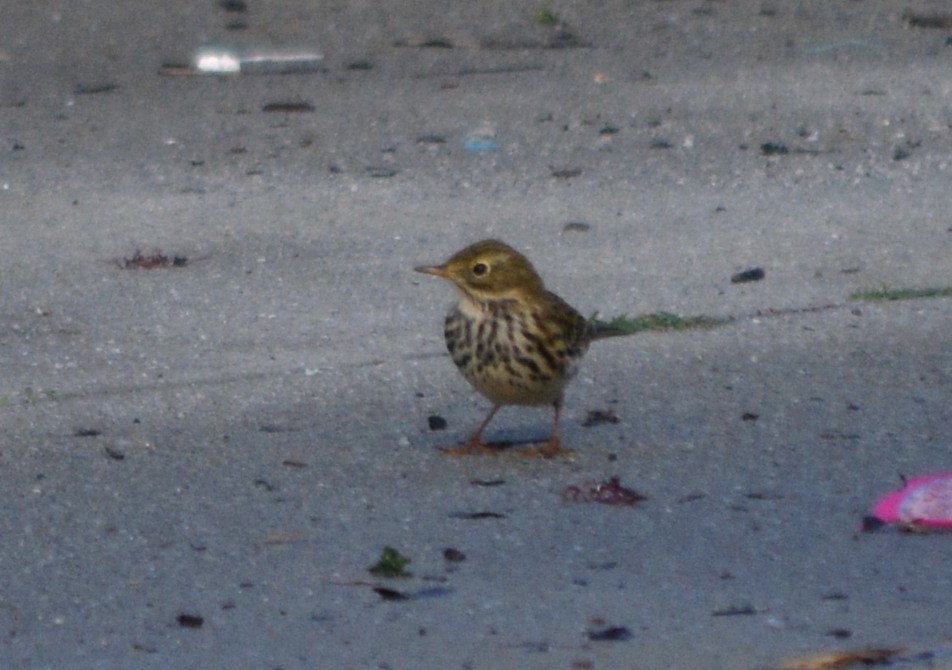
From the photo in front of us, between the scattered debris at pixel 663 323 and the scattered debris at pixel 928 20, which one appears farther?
the scattered debris at pixel 928 20

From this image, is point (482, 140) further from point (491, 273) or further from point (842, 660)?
point (842, 660)

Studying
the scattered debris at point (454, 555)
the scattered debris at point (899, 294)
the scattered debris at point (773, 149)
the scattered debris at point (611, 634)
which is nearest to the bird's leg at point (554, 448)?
the scattered debris at point (454, 555)

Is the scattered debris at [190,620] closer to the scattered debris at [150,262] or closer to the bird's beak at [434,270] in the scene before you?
the bird's beak at [434,270]

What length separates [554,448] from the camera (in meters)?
6.18

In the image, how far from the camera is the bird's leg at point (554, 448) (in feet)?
20.2

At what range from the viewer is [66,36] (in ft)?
45.0

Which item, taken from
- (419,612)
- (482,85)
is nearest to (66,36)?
(482,85)

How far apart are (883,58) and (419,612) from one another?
9793mm

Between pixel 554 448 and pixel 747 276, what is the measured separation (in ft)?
8.57

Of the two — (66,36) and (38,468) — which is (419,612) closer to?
(38,468)

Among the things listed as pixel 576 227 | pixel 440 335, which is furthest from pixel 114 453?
pixel 576 227

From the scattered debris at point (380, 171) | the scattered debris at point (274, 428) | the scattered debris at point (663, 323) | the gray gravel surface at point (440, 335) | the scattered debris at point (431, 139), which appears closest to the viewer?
the gray gravel surface at point (440, 335)

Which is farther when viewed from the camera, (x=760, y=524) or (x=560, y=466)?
(x=560, y=466)

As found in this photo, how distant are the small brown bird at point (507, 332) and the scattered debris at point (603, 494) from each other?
0.45m
